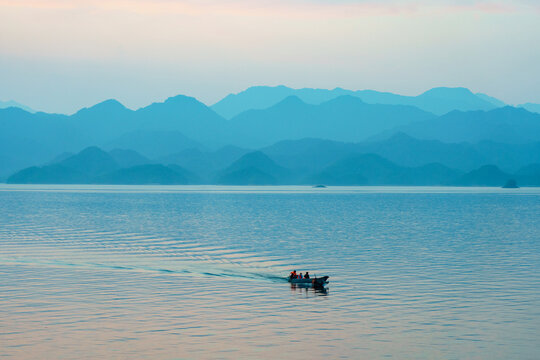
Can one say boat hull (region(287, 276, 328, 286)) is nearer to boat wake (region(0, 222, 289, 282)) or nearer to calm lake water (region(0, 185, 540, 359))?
calm lake water (region(0, 185, 540, 359))

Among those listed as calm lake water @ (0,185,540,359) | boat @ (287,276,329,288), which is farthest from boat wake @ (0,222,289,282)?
boat @ (287,276,329,288)

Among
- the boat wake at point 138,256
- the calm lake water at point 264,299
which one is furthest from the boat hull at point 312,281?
the boat wake at point 138,256

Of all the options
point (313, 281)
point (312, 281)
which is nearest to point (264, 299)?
point (313, 281)

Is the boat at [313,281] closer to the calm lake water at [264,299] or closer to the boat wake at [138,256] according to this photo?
the calm lake water at [264,299]

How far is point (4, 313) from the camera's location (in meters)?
46.5

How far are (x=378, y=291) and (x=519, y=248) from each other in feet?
144

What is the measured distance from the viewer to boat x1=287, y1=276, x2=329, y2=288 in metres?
58.0

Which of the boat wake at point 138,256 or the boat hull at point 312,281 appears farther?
the boat wake at point 138,256

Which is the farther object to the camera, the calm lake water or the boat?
the boat

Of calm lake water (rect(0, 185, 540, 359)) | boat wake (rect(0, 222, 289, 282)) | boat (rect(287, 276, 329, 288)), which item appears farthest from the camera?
boat wake (rect(0, 222, 289, 282))

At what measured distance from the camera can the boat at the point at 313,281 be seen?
5797 centimetres

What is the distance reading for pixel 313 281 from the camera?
58062 millimetres

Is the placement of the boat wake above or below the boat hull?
above

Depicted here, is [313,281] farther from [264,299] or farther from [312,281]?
[264,299]
